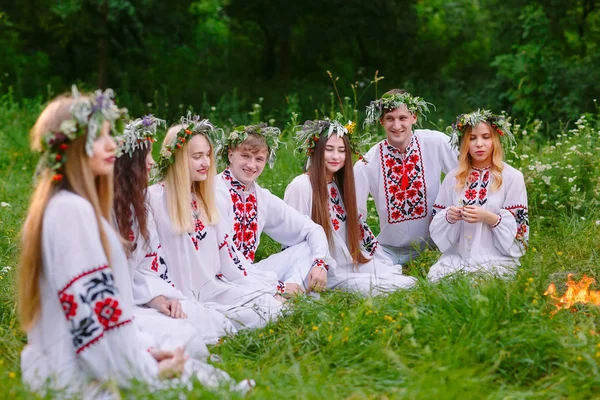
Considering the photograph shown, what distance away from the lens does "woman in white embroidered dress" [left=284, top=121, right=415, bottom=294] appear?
594 cm

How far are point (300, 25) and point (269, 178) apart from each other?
10.8 m

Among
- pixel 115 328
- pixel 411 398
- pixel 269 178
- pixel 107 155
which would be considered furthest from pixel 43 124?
pixel 269 178

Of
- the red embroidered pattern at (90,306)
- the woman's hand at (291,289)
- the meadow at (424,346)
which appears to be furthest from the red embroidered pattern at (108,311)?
the woman's hand at (291,289)

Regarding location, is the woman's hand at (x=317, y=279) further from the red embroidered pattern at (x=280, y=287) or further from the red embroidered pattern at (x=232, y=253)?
the red embroidered pattern at (x=232, y=253)

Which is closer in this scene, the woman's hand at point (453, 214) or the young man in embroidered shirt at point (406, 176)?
the woman's hand at point (453, 214)

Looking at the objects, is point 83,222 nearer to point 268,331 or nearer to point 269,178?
point 268,331

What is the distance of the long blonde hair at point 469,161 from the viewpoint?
588 centimetres

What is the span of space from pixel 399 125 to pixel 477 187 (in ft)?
2.91

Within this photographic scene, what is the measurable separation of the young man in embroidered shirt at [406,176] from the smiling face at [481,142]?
1.79ft

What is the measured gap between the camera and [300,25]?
1802cm

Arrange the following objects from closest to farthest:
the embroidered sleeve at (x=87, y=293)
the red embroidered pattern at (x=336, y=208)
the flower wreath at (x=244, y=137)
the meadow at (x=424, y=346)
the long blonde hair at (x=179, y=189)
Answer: the embroidered sleeve at (x=87, y=293) < the meadow at (x=424, y=346) < the long blonde hair at (x=179, y=189) < the flower wreath at (x=244, y=137) < the red embroidered pattern at (x=336, y=208)

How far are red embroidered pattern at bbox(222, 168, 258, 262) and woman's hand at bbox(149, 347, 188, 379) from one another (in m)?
2.19

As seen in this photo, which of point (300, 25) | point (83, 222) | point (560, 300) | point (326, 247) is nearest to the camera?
point (83, 222)

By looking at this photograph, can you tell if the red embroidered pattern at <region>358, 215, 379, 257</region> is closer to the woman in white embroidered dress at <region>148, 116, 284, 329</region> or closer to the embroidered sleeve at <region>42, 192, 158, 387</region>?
the woman in white embroidered dress at <region>148, 116, 284, 329</region>
